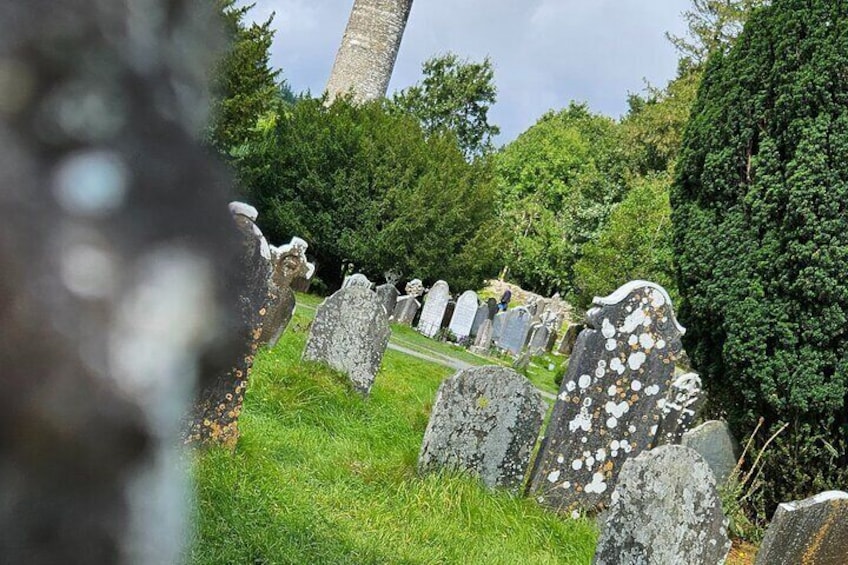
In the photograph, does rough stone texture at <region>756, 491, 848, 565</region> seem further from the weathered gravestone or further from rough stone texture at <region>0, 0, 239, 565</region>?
rough stone texture at <region>0, 0, 239, 565</region>

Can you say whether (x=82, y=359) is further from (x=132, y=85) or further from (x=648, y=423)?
(x=648, y=423)

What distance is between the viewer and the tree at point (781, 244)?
695 cm

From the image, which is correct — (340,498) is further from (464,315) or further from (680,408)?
(464,315)

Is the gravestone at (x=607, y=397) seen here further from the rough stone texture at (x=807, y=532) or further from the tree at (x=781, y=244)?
the rough stone texture at (x=807, y=532)

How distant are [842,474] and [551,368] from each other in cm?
1233

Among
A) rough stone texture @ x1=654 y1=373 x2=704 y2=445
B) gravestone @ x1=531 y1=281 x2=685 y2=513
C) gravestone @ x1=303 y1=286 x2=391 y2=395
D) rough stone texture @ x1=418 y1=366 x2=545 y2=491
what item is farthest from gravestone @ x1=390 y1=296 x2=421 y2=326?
rough stone texture @ x1=418 y1=366 x2=545 y2=491

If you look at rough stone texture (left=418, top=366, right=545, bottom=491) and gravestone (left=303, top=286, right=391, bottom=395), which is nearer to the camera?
rough stone texture (left=418, top=366, right=545, bottom=491)

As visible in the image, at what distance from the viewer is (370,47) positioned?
22.1m

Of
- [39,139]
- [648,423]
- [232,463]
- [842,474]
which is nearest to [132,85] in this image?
[39,139]

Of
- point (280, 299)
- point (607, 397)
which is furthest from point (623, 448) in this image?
point (280, 299)

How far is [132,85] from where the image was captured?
1.36 feet

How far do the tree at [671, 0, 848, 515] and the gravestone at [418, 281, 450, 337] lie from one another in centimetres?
1142

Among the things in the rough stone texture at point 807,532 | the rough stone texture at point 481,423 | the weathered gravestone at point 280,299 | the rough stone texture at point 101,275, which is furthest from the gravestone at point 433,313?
the rough stone texture at point 101,275

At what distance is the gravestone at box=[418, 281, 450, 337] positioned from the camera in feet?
63.0
